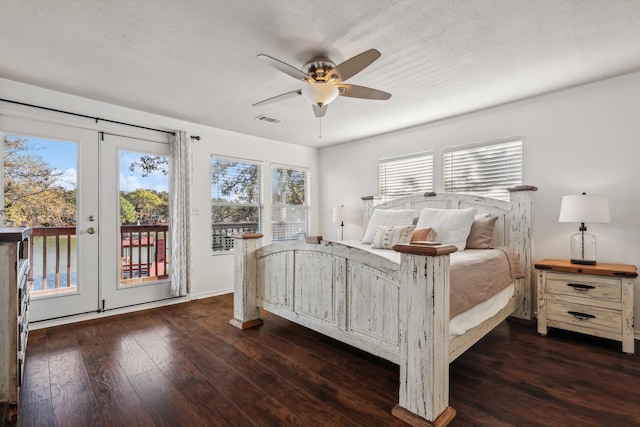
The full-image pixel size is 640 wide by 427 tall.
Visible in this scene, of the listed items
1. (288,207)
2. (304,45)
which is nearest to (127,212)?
(288,207)

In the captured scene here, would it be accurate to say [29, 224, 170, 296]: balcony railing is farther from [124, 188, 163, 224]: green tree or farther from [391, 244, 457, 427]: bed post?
[391, 244, 457, 427]: bed post

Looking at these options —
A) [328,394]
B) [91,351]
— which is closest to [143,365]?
[91,351]

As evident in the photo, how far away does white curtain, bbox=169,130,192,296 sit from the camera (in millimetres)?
3832

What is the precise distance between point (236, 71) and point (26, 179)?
7.69 feet

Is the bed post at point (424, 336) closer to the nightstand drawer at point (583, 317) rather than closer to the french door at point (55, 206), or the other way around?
the nightstand drawer at point (583, 317)

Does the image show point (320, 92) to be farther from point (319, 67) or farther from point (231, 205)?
point (231, 205)

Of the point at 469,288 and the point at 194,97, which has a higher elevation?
the point at 194,97

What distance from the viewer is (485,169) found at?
3734 millimetres

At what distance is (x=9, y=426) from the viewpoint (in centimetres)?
165

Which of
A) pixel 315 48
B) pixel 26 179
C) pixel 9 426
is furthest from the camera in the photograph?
pixel 26 179

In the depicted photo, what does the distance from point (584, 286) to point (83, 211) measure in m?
4.91

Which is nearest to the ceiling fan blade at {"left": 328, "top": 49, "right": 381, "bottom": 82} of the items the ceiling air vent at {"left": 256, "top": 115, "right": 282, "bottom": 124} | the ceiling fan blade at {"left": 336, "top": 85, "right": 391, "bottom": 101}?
the ceiling fan blade at {"left": 336, "top": 85, "right": 391, "bottom": 101}

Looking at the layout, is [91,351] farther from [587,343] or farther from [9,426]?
[587,343]

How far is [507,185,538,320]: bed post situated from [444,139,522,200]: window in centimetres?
30
